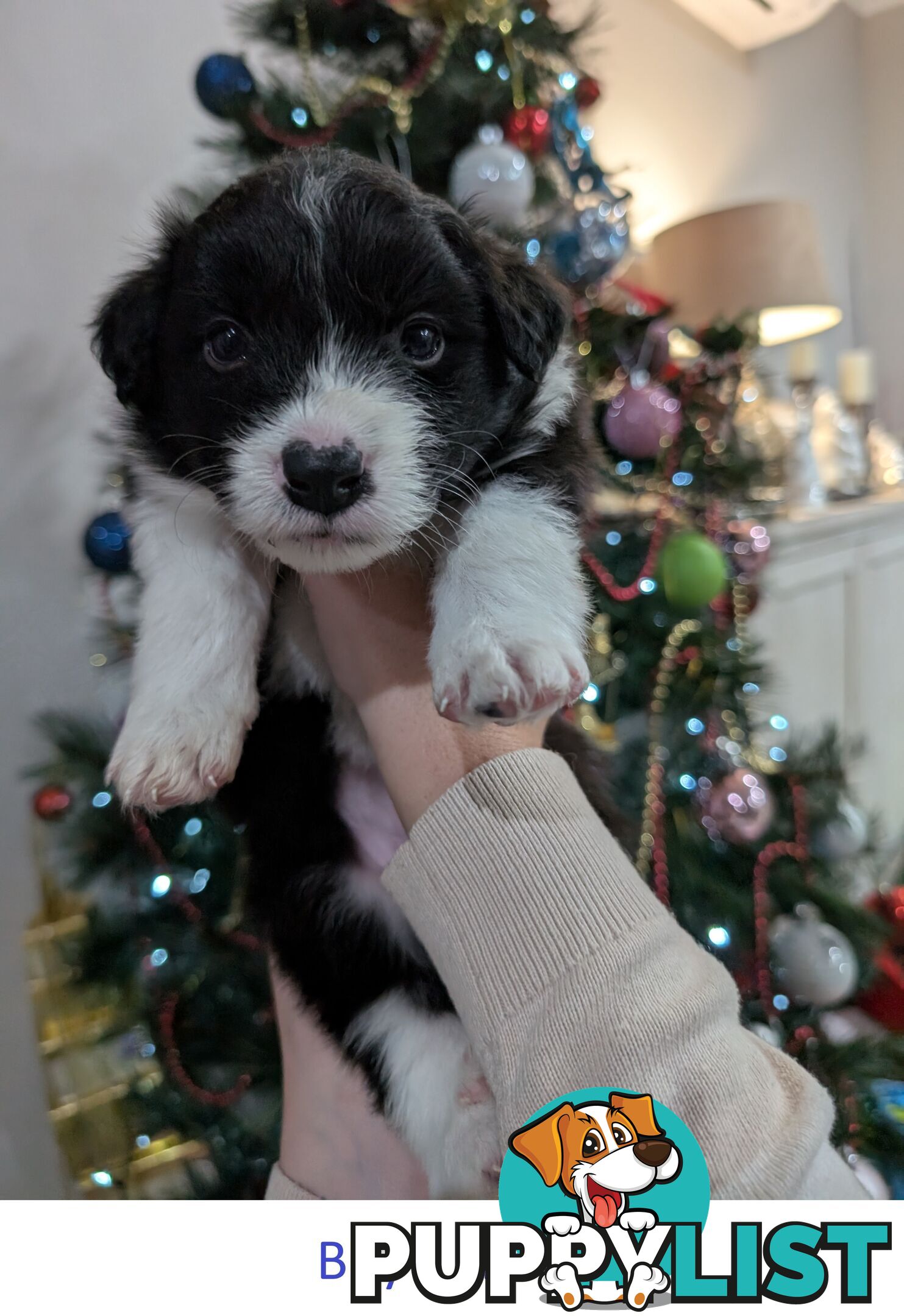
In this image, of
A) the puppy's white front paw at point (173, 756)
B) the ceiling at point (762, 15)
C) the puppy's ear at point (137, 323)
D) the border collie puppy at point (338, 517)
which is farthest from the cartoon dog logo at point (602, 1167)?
the ceiling at point (762, 15)

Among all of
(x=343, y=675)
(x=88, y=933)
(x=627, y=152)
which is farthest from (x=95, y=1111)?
(x=627, y=152)

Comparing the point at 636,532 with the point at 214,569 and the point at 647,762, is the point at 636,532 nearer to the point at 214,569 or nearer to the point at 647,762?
the point at 647,762

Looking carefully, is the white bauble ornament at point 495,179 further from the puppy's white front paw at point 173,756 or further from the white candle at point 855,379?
the white candle at point 855,379

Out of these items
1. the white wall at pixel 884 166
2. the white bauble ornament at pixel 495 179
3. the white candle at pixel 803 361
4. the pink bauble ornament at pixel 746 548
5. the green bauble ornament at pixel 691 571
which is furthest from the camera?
the white candle at pixel 803 361

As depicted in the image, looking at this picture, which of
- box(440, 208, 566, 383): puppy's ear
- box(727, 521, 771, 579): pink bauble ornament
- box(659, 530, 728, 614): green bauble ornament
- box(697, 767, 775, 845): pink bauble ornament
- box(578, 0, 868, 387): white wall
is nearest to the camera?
box(440, 208, 566, 383): puppy's ear

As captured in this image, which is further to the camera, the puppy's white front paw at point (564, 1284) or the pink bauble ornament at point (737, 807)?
the pink bauble ornament at point (737, 807)

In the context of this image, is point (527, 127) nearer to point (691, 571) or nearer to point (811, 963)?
A: point (691, 571)

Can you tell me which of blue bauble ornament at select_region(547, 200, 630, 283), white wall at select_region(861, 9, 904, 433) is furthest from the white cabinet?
blue bauble ornament at select_region(547, 200, 630, 283)

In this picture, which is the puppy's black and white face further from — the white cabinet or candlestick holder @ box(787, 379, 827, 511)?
candlestick holder @ box(787, 379, 827, 511)
